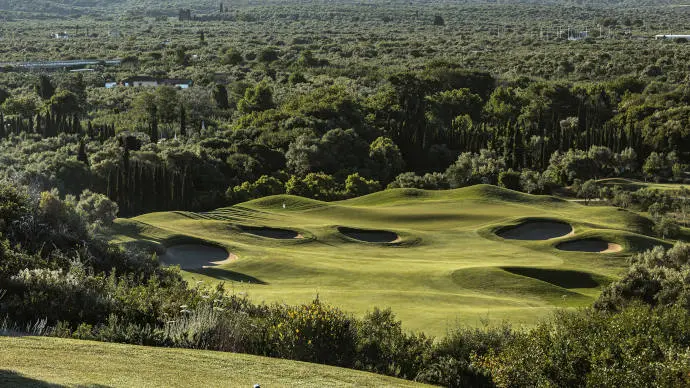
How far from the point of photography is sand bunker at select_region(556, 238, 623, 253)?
122 feet

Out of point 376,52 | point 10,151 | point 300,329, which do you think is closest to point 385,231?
point 300,329

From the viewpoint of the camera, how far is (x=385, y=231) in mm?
37562

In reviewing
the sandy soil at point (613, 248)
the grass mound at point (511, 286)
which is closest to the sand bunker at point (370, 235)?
the grass mound at point (511, 286)

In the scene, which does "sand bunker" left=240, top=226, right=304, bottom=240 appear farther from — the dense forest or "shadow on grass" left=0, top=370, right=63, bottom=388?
"shadow on grass" left=0, top=370, right=63, bottom=388

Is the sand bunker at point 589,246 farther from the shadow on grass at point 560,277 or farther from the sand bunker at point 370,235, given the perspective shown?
the sand bunker at point 370,235

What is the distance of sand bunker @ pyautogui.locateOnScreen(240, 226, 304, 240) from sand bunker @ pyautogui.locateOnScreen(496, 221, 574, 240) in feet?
30.8

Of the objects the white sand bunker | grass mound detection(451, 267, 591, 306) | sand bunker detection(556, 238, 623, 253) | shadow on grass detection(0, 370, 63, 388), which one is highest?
shadow on grass detection(0, 370, 63, 388)

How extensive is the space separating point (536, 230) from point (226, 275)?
16804mm

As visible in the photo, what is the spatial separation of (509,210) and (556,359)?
1134 inches

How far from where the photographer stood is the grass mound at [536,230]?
39281 mm

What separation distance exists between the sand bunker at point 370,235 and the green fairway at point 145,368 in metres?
21.9

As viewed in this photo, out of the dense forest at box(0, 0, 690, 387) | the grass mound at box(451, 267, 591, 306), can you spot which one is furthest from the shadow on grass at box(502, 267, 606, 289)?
the dense forest at box(0, 0, 690, 387)

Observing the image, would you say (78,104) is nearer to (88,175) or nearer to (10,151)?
(10,151)

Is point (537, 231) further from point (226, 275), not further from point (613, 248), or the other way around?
point (226, 275)
